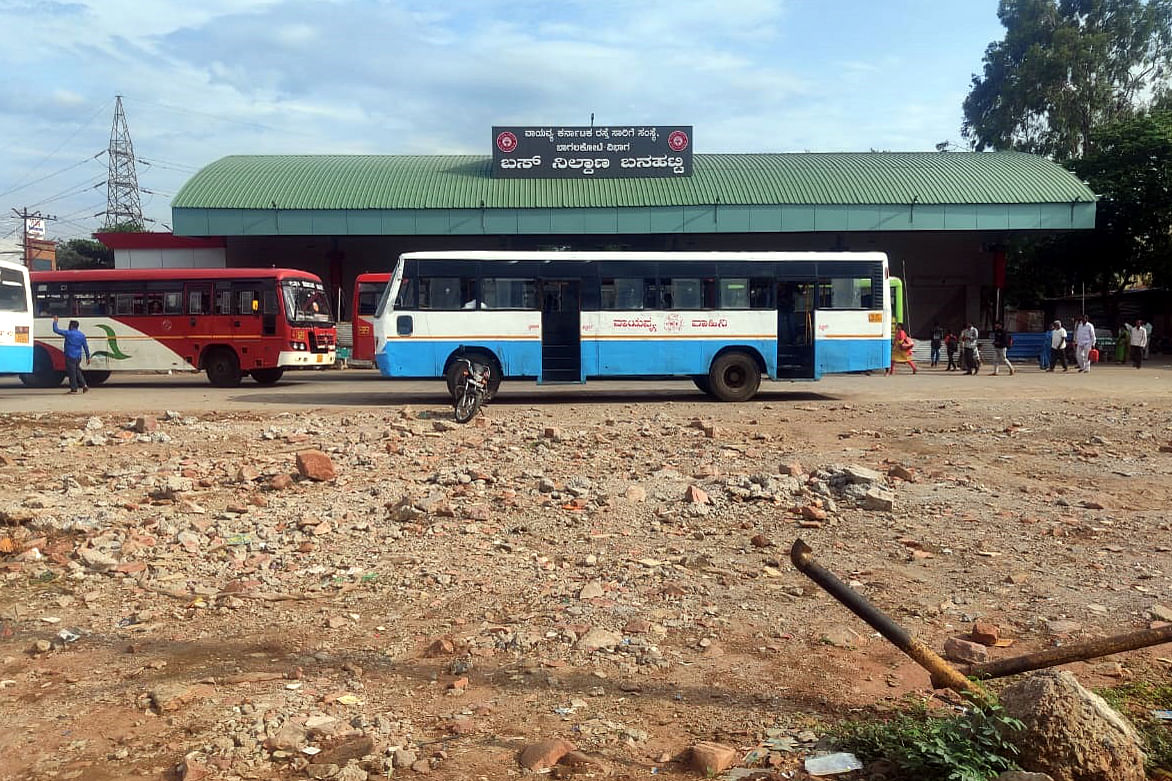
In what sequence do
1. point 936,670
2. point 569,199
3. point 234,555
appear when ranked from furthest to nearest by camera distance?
point 569,199 < point 234,555 < point 936,670

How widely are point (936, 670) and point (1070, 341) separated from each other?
2619 centimetres

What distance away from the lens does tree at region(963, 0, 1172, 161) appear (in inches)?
1464

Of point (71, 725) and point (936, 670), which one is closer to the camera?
point (936, 670)

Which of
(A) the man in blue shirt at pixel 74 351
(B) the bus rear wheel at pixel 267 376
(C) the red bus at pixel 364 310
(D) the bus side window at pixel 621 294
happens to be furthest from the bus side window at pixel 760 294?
(A) the man in blue shirt at pixel 74 351

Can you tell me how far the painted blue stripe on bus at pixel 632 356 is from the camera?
15.4m

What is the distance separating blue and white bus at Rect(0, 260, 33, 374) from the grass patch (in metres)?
17.2

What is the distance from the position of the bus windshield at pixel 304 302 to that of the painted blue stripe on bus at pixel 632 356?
4.47m

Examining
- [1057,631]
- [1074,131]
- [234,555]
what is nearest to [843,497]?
[1057,631]

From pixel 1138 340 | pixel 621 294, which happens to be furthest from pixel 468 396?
pixel 1138 340

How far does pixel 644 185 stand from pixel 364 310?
12.3m

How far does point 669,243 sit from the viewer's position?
3159 centimetres

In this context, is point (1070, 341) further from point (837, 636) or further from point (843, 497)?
point (837, 636)

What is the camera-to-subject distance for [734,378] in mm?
15961

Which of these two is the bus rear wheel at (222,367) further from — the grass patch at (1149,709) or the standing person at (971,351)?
the grass patch at (1149,709)
